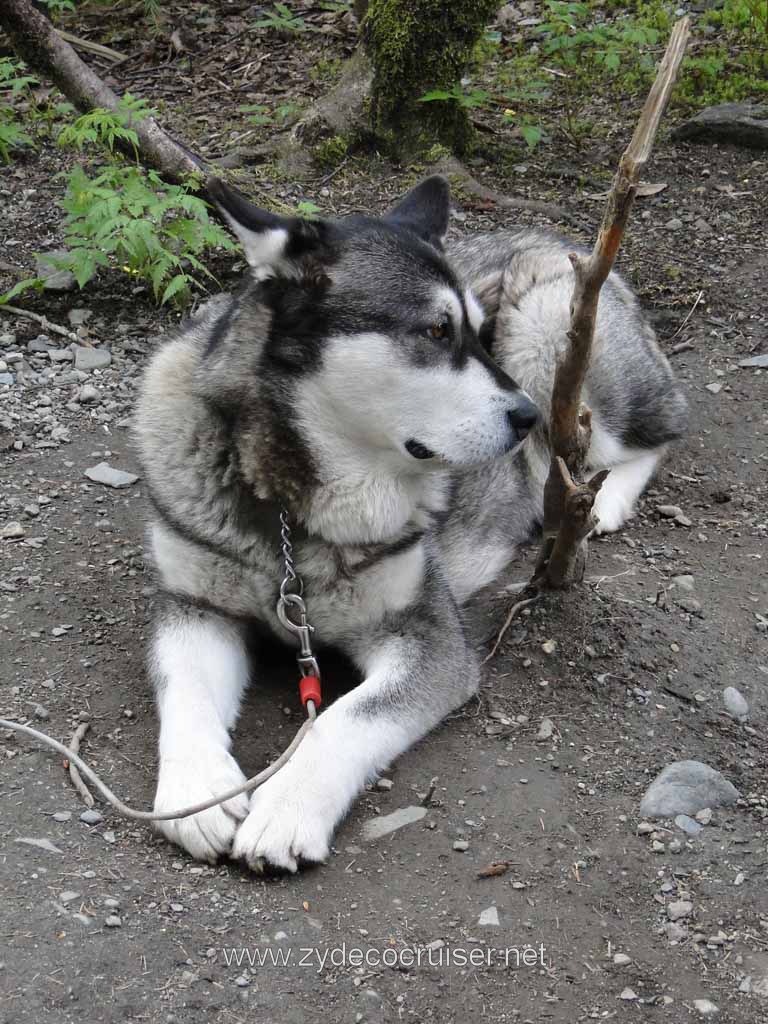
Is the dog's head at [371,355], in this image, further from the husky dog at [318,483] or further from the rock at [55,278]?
the rock at [55,278]

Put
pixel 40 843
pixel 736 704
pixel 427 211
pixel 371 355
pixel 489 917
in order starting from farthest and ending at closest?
pixel 427 211 < pixel 736 704 < pixel 371 355 < pixel 40 843 < pixel 489 917

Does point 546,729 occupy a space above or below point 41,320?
above

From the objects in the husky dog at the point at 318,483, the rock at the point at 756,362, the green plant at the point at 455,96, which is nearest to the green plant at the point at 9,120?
the green plant at the point at 455,96

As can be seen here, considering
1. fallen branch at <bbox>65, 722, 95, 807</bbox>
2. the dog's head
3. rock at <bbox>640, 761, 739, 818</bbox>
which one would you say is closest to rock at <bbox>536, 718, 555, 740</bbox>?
rock at <bbox>640, 761, 739, 818</bbox>

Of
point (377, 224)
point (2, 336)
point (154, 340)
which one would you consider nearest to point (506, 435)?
point (377, 224)

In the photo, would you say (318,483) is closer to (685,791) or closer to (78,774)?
(78,774)

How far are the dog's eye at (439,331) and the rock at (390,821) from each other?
Result: 53.6 inches

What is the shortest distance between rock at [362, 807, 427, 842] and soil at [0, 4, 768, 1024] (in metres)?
0.03

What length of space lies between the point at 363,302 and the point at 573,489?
87 centimetres

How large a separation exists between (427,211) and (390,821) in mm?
1993

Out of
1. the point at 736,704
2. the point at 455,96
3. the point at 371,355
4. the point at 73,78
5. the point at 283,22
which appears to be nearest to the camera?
the point at 371,355

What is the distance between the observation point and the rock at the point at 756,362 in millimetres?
5664

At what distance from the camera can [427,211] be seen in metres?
3.80

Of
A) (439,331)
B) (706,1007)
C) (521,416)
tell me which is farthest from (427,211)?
(706,1007)
